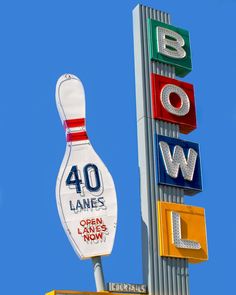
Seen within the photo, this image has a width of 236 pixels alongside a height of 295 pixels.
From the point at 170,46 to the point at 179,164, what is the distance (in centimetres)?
419

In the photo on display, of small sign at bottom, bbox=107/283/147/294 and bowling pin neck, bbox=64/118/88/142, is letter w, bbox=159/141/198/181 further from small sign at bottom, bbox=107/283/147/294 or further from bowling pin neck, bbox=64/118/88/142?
small sign at bottom, bbox=107/283/147/294

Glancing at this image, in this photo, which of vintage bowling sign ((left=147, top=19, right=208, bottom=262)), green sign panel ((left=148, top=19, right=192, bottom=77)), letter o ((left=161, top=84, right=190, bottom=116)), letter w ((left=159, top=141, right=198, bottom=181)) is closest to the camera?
vintage bowling sign ((left=147, top=19, right=208, bottom=262))

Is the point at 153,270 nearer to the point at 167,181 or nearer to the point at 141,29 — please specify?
the point at 167,181

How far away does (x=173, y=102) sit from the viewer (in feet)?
110

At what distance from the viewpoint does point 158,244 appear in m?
31.2

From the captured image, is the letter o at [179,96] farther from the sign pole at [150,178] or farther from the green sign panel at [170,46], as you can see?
the green sign panel at [170,46]

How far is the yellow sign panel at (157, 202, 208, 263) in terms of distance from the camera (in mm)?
31297

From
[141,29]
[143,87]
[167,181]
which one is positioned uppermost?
[141,29]

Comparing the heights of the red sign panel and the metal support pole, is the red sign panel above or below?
above

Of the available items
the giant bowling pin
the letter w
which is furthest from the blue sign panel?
the giant bowling pin

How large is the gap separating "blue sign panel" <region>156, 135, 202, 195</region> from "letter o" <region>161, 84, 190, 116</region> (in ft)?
3.26

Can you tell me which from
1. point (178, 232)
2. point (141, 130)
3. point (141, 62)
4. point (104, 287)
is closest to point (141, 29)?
point (141, 62)

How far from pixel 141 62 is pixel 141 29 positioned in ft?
4.15

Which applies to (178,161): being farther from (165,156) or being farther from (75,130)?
(75,130)
